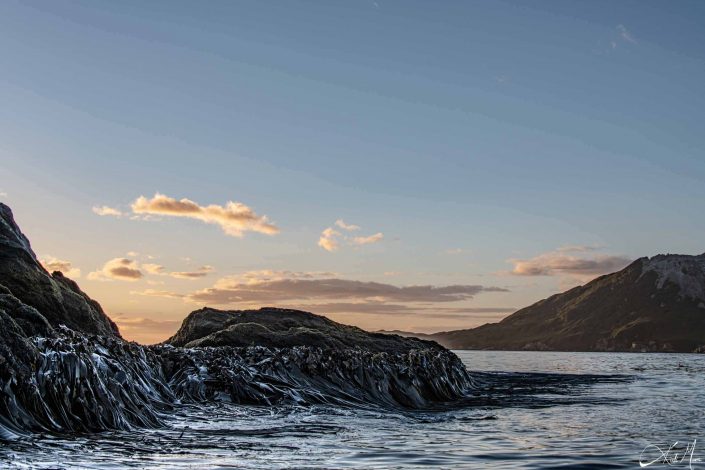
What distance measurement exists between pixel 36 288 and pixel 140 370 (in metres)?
8.75

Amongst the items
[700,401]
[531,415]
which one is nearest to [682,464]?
[531,415]

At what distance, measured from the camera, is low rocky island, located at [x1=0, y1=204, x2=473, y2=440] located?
1352 centimetres

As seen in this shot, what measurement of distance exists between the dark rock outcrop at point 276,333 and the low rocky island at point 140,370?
0.35 feet

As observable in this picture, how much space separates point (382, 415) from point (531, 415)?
476 centimetres

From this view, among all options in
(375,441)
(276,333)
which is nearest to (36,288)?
(276,333)

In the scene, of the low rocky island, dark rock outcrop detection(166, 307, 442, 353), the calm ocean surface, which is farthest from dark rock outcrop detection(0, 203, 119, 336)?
the calm ocean surface

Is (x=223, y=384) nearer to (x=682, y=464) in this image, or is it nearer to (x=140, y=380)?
(x=140, y=380)

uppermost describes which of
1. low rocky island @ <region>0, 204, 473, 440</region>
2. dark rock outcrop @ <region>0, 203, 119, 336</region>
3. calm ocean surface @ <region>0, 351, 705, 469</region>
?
dark rock outcrop @ <region>0, 203, 119, 336</region>

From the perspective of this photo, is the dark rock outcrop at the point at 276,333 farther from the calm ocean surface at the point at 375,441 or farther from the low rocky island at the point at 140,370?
the calm ocean surface at the point at 375,441

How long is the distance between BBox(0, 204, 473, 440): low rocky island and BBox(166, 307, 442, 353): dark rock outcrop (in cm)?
11

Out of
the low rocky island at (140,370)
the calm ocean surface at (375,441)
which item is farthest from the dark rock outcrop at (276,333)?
the calm ocean surface at (375,441)

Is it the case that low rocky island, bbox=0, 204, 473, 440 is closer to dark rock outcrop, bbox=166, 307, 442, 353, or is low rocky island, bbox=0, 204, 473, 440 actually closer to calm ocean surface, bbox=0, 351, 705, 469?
dark rock outcrop, bbox=166, 307, 442, 353

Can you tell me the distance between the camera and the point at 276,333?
34344 mm

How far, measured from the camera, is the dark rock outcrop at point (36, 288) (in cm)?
2439
